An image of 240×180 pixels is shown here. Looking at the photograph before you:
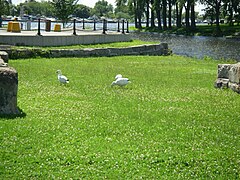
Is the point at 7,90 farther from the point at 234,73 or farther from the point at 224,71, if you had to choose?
the point at 224,71

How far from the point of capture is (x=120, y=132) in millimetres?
8273

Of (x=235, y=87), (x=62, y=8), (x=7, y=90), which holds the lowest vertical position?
(x=235, y=87)

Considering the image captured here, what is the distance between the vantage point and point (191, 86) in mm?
14109

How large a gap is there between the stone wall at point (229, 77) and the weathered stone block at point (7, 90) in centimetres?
670

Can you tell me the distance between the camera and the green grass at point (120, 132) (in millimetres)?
6652

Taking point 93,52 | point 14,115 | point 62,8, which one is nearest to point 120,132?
point 14,115

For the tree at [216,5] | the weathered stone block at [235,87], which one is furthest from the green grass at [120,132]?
the tree at [216,5]

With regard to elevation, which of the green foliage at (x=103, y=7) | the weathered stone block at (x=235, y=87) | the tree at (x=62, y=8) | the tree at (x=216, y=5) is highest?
the green foliage at (x=103, y=7)

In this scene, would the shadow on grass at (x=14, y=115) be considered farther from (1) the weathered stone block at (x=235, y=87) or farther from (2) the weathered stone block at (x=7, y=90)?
(1) the weathered stone block at (x=235, y=87)

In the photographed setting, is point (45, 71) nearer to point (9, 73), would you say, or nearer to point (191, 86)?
point (191, 86)

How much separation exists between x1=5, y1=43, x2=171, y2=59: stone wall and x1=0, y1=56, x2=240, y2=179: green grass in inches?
278

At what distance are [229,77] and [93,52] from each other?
1084 centimetres

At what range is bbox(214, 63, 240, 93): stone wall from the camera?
42.7 feet

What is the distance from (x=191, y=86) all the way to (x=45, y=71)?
5310mm
